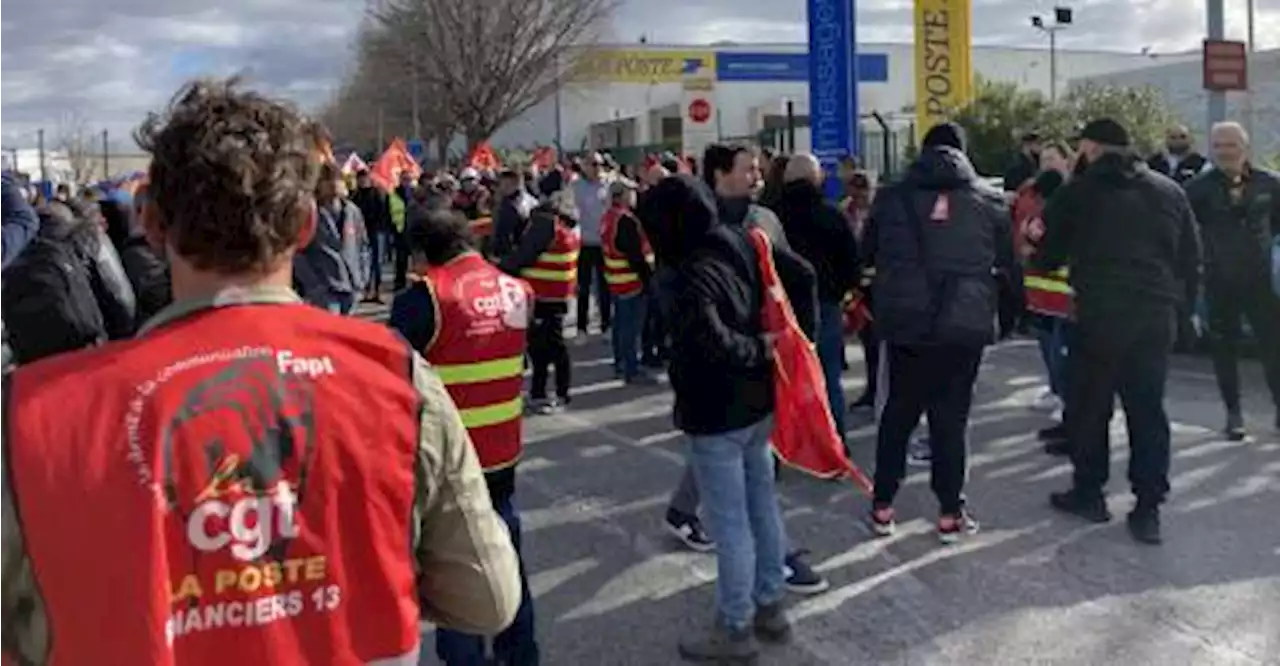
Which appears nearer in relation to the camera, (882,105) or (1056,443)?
(1056,443)

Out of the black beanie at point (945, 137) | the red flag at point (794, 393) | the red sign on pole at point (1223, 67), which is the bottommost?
the red flag at point (794, 393)

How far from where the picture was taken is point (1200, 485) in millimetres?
7250

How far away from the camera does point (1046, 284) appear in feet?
27.9

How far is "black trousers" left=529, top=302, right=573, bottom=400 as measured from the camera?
10.1m

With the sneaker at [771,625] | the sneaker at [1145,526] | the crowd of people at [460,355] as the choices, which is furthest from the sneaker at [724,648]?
the sneaker at [1145,526]

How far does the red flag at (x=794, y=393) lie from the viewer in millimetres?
5059

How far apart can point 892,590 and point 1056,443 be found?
2.87 meters

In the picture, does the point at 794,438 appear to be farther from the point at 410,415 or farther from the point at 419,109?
the point at 419,109

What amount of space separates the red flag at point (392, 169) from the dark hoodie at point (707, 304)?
16609 mm

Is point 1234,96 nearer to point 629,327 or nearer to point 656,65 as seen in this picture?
point 629,327

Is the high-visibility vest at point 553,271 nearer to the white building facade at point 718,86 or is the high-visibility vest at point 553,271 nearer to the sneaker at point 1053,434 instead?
the sneaker at point 1053,434

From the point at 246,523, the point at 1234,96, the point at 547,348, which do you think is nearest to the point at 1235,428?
the point at 547,348

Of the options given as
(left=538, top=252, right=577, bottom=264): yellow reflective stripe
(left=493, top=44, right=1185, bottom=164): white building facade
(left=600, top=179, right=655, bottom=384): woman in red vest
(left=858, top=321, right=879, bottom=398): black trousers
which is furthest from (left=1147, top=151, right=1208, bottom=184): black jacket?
(left=493, top=44, right=1185, bottom=164): white building facade

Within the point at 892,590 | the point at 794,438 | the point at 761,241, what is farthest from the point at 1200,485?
the point at 761,241
